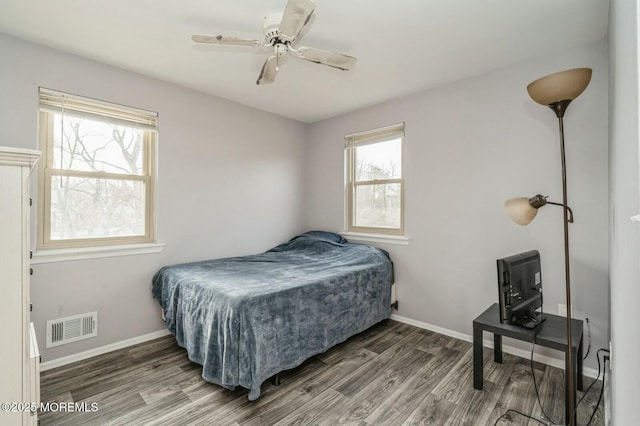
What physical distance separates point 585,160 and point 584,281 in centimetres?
88

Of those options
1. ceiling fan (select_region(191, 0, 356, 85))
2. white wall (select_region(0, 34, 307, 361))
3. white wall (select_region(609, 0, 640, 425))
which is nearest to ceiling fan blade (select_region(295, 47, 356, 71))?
ceiling fan (select_region(191, 0, 356, 85))

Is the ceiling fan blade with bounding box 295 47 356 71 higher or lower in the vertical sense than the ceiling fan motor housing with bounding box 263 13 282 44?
lower

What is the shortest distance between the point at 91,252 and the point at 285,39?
2.25 meters

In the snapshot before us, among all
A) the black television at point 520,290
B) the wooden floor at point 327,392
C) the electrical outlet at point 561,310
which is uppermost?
the black television at point 520,290

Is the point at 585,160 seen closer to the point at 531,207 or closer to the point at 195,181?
the point at 531,207

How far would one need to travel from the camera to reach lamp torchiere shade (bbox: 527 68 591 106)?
1579 millimetres

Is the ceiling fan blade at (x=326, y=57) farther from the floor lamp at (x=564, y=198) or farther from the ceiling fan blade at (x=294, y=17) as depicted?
the floor lamp at (x=564, y=198)

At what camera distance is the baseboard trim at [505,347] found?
2.20 m

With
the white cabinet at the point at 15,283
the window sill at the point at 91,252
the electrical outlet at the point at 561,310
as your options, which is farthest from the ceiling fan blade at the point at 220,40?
the electrical outlet at the point at 561,310

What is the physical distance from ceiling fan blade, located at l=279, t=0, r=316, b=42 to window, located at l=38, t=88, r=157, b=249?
1786 millimetres

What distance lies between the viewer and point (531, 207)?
163 centimetres

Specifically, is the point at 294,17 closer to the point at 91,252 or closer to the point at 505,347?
the point at 91,252

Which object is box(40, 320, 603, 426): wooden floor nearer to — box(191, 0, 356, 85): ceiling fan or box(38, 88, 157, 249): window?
box(38, 88, 157, 249): window

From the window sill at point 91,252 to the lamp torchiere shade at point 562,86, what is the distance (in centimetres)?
314
